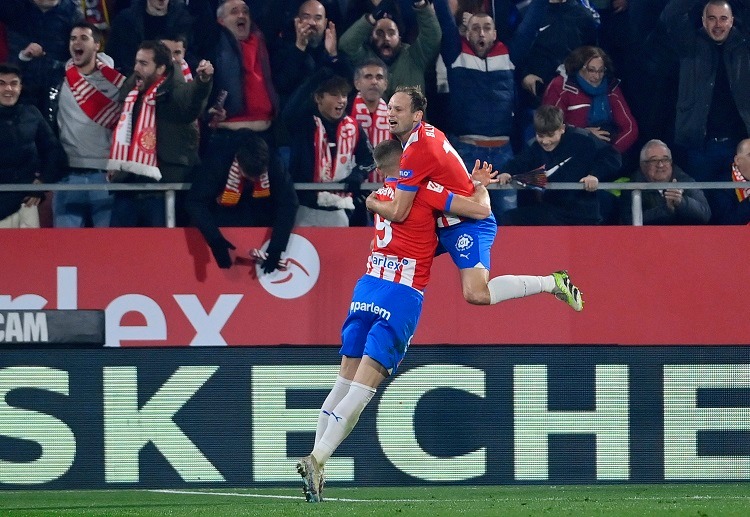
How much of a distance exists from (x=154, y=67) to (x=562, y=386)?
12.4ft

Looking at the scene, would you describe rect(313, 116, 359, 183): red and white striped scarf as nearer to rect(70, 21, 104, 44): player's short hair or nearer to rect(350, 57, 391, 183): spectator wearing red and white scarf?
rect(350, 57, 391, 183): spectator wearing red and white scarf

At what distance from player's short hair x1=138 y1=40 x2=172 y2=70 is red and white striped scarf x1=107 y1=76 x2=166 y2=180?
11 centimetres

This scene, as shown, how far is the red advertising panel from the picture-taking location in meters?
9.28

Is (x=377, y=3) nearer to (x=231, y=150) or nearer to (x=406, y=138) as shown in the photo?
(x=231, y=150)

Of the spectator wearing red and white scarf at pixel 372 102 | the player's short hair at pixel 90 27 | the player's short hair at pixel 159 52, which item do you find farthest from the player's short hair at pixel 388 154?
the player's short hair at pixel 90 27

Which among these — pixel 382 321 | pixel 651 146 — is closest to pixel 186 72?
pixel 382 321

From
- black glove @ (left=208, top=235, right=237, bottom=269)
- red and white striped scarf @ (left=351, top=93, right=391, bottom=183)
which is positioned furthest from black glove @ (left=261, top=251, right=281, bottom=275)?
red and white striped scarf @ (left=351, top=93, right=391, bottom=183)

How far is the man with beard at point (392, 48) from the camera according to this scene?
9531mm

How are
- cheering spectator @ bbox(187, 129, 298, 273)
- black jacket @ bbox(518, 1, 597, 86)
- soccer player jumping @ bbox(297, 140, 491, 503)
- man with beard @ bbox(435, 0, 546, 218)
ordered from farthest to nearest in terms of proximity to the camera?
black jacket @ bbox(518, 1, 597, 86), man with beard @ bbox(435, 0, 546, 218), cheering spectator @ bbox(187, 129, 298, 273), soccer player jumping @ bbox(297, 140, 491, 503)

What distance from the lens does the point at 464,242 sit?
289 inches

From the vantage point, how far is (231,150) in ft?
29.8

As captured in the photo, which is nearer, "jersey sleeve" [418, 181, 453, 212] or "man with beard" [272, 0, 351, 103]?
"jersey sleeve" [418, 181, 453, 212]

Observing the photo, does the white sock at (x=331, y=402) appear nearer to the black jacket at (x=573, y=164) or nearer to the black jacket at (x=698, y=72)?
the black jacket at (x=573, y=164)

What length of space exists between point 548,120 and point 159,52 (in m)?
2.85
